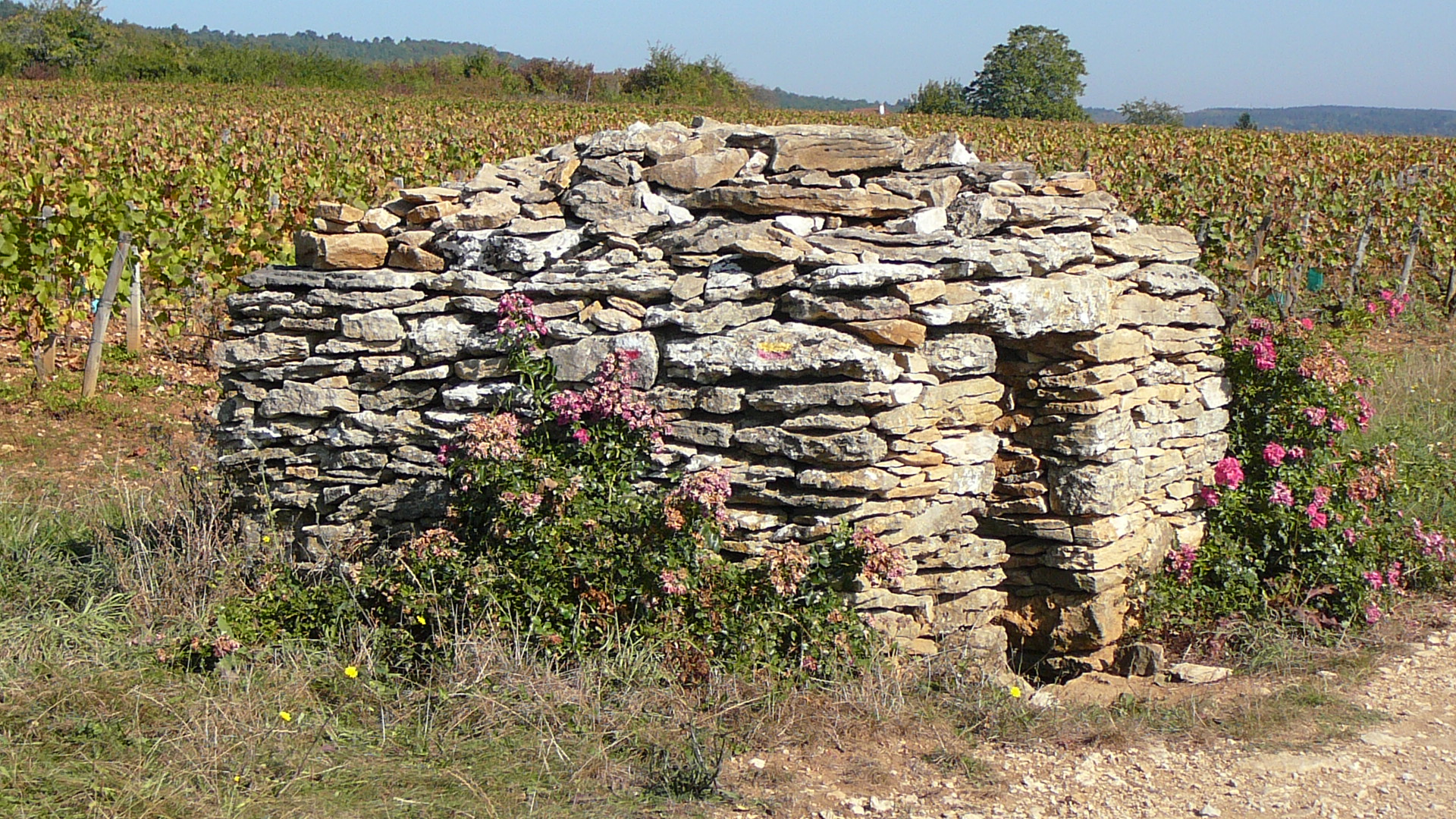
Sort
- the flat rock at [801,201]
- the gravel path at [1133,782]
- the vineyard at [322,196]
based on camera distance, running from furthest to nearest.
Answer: the vineyard at [322,196]
the flat rock at [801,201]
the gravel path at [1133,782]

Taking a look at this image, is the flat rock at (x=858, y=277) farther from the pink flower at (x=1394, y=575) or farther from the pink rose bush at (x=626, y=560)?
the pink flower at (x=1394, y=575)

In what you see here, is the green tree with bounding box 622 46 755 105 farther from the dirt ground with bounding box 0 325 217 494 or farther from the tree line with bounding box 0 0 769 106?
the dirt ground with bounding box 0 325 217 494

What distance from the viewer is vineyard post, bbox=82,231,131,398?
8898 mm

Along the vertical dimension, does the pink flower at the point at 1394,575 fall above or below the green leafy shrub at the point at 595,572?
below

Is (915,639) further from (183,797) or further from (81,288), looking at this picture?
(81,288)

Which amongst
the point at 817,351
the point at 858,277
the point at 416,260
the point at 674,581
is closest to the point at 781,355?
the point at 817,351

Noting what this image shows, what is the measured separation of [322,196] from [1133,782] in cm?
1068

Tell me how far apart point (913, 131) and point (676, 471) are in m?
32.0

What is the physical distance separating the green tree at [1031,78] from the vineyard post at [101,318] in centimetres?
6333

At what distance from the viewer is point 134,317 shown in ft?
32.3

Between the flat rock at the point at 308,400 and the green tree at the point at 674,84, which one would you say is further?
the green tree at the point at 674,84

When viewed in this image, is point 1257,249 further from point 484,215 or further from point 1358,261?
point 484,215

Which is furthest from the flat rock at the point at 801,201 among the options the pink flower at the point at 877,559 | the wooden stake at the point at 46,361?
the wooden stake at the point at 46,361

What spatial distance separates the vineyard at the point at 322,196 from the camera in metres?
9.97
